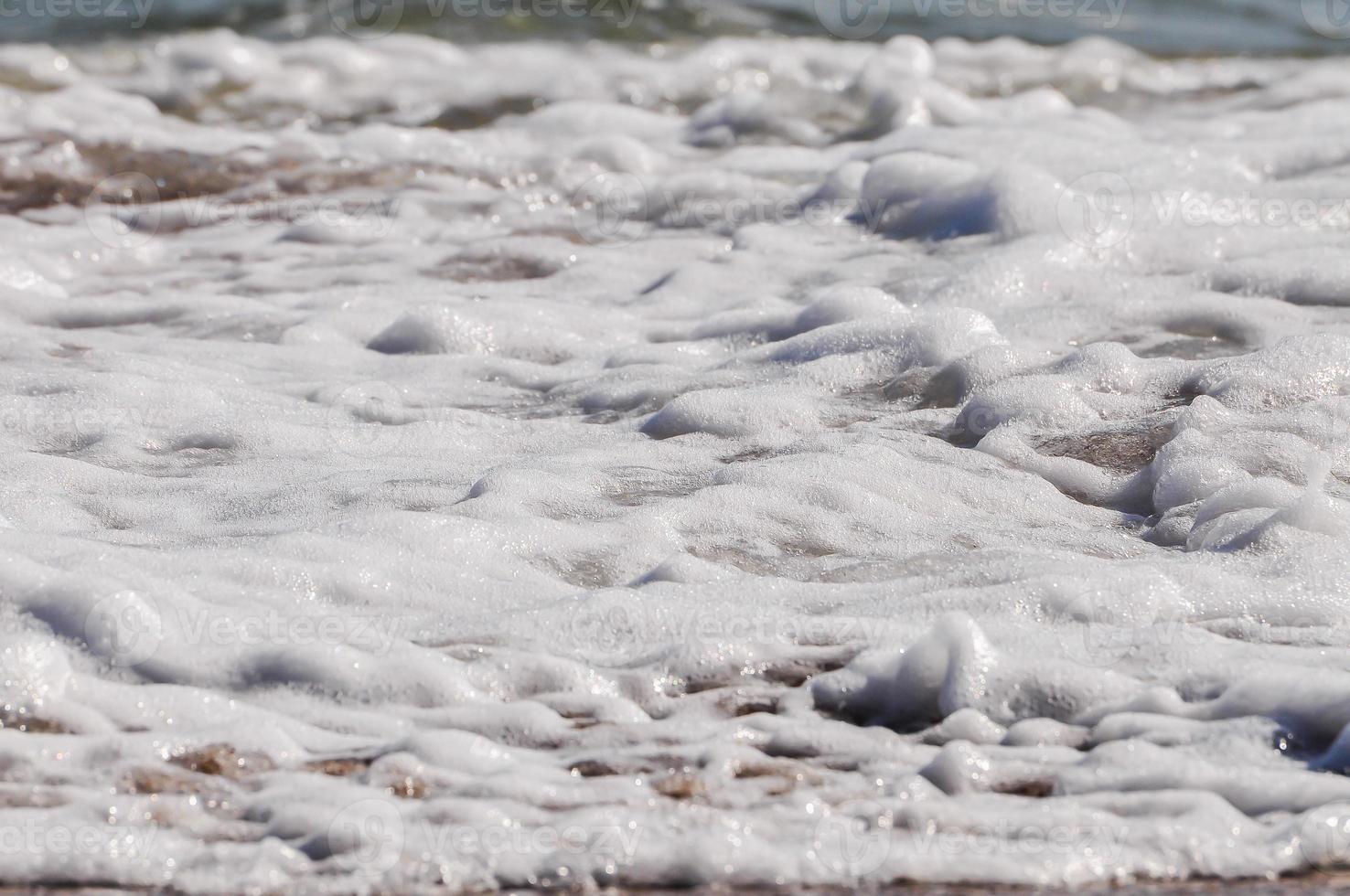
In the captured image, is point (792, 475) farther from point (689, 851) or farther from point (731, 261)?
point (731, 261)

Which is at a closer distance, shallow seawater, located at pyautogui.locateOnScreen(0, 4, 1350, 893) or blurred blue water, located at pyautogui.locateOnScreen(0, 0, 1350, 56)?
shallow seawater, located at pyautogui.locateOnScreen(0, 4, 1350, 893)

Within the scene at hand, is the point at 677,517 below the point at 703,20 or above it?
below

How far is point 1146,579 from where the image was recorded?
103 inches

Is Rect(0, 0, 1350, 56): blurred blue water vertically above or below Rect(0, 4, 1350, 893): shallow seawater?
above

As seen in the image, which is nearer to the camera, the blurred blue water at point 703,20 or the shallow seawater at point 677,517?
the shallow seawater at point 677,517

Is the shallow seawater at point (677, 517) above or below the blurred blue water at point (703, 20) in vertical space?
below

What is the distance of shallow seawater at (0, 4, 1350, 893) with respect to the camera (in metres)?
1.96

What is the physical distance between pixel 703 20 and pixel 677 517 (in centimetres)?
685

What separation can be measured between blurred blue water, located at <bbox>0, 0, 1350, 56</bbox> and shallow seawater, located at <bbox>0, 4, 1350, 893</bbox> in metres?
2.89

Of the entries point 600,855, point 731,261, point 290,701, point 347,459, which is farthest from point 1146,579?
point 731,261

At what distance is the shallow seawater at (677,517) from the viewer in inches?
77.3

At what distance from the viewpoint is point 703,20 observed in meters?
9.20

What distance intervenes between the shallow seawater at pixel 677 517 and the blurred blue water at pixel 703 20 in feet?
9.48

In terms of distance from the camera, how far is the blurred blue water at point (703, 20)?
8.87m
